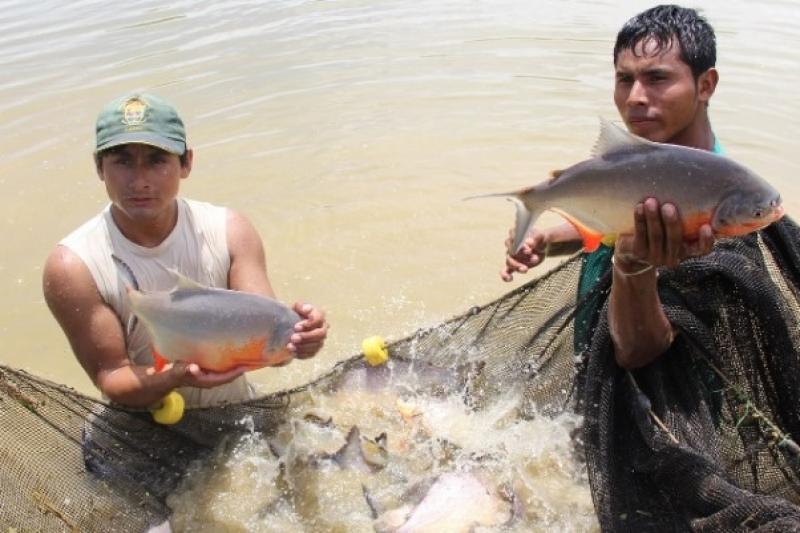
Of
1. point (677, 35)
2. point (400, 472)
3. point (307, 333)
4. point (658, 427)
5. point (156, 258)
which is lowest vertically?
point (400, 472)

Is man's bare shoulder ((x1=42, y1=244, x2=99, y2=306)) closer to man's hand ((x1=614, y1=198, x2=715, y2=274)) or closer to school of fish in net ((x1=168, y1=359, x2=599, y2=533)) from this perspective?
school of fish in net ((x1=168, y1=359, x2=599, y2=533))

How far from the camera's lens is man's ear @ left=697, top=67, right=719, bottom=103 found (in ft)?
9.27

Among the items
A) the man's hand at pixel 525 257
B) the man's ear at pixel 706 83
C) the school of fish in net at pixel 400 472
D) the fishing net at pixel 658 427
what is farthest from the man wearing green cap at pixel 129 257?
the man's ear at pixel 706 83

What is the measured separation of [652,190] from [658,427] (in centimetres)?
95

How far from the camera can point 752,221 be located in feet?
6.85

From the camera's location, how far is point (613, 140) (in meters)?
2.35

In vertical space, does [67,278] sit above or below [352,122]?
above

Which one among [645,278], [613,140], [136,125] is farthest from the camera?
[136,125]

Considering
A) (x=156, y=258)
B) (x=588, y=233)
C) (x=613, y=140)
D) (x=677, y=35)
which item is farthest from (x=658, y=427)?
(x=156, y=258)

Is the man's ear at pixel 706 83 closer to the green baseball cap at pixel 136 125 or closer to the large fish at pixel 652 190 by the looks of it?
the large fish at pixel 652 190

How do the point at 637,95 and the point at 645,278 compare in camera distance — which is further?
the point at 637,95

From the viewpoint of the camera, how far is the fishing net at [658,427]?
2686 mm

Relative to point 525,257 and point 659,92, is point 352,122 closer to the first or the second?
point 525,257

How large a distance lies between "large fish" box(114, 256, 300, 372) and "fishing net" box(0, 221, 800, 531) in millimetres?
498
